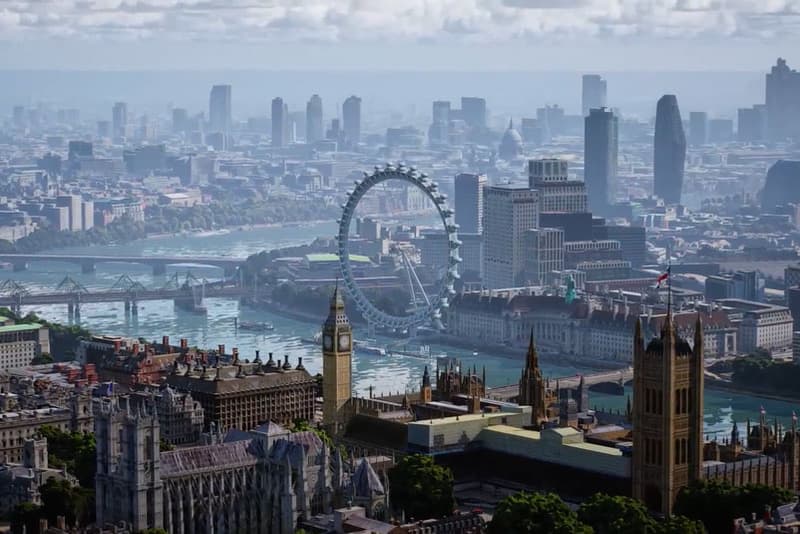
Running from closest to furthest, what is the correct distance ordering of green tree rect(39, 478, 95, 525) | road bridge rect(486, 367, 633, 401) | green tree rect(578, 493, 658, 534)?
green tree rect(578, 493, 658, 534), green tree rect(39, 478, 95, 525), road bridge rect(486, 367, 633, 401)

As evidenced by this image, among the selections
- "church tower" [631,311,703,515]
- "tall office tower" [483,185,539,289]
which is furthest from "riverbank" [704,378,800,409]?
"tall office tower" [483,185,539,289]

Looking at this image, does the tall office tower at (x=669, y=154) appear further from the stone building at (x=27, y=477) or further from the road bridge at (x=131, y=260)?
the stone building at (x=27, y=477)

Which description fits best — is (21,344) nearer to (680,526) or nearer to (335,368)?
(335,368)

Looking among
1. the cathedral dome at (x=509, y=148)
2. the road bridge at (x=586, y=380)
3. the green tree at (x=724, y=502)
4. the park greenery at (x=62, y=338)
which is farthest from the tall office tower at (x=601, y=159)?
the green tree at (x=724, y=502)

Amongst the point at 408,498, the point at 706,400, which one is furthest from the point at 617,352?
the point at 408,498

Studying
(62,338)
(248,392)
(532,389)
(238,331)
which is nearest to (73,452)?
(248,392)

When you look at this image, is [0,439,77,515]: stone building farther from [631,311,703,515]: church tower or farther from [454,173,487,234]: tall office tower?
[454,173,487,234]: tall office tower
